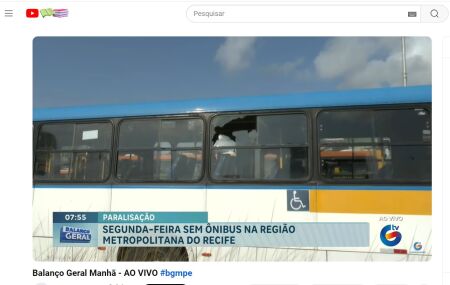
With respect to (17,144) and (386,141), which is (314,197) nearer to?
(386,141)

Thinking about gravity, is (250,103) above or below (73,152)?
above

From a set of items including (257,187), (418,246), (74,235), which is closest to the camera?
A: (418,246)

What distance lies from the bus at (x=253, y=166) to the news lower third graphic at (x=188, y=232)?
0.31ft

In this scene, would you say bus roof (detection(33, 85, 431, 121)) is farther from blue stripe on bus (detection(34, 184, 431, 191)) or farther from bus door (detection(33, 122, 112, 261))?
blue stripe on bus (detection(34, 184, 431, 191))

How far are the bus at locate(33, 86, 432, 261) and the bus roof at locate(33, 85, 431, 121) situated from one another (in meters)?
0.02

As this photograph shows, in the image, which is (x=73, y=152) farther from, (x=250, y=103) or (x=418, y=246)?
A: (x=418, y=246)
